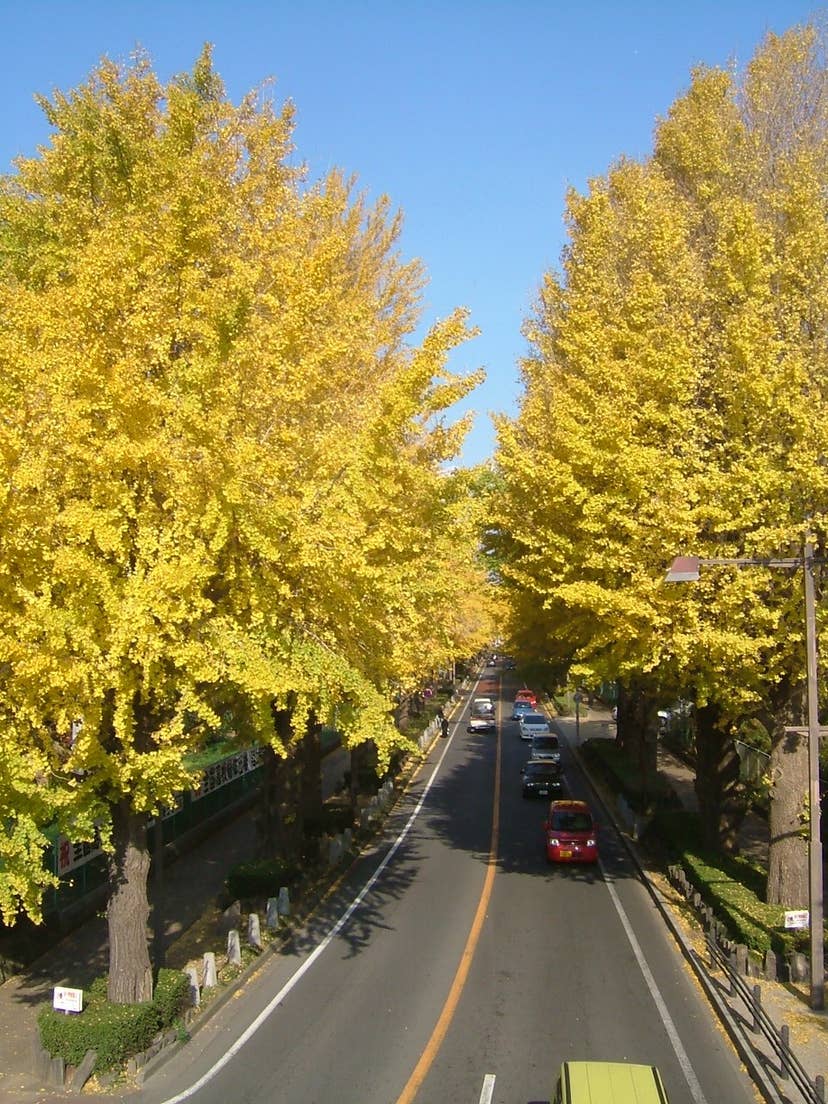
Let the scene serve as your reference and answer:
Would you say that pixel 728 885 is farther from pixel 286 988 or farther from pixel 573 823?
pixel 286 988

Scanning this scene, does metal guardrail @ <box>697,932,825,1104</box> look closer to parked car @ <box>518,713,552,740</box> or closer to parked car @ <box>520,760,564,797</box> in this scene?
parked car @ <box>520,760,564,797</box>

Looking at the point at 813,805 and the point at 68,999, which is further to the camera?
the point at 813,805

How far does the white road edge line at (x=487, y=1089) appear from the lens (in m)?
11.8

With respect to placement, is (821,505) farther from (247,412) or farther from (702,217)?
(247,412)

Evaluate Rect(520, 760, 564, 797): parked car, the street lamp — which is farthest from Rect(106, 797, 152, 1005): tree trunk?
Rect(520, 760, 564, 797): parked car

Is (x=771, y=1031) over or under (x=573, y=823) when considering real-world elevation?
under

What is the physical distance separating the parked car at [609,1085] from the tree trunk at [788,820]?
9.75m

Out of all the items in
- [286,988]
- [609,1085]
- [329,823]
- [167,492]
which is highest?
[167,492]

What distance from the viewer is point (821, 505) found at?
655 inches

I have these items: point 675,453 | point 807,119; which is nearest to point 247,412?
point 675,453

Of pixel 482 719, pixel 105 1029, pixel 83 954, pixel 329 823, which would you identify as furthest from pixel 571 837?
pixel 482 719

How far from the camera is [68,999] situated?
13.2 metres

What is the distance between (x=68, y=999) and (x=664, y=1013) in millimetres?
8309

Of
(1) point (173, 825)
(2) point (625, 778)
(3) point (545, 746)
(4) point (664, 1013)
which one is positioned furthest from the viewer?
(3) point (545, 746)
